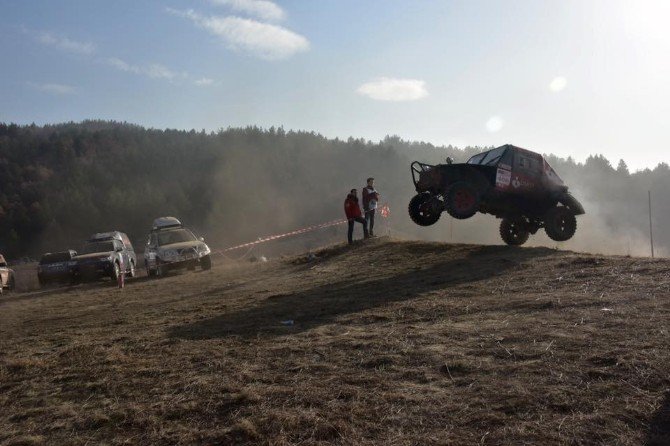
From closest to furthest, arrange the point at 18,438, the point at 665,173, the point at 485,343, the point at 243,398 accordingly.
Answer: the point at 18,438 < the point at 243,398 < the point at 485,343 < the point at 665,173

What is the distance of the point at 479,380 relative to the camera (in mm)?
3857

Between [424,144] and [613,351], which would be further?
[424,144]

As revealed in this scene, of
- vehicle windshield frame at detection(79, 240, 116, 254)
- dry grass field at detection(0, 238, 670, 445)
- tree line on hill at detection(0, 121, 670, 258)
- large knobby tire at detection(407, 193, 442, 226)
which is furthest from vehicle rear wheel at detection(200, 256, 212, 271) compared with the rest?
tree line on hill at detection(0, 121, 670, 258)

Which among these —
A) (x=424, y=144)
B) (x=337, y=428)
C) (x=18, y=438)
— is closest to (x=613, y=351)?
(x=337, y=428)

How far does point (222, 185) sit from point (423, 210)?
82.0 metres

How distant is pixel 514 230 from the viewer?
12805mm

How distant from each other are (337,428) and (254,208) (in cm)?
8272

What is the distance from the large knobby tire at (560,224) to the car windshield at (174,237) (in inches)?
459

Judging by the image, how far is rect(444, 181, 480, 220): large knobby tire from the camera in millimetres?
10922

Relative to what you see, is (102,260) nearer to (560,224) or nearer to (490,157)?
(490,157)

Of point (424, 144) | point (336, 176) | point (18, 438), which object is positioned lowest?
point (18, 438)

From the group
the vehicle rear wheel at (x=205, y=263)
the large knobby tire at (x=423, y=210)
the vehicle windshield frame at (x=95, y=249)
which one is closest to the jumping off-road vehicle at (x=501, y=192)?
the large knobby tire at (x=423, y=210)

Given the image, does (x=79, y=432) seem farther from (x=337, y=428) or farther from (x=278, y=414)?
(x=337, y=428)

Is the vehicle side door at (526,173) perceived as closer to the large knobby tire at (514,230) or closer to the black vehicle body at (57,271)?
the large knobby tire at (514,230)
